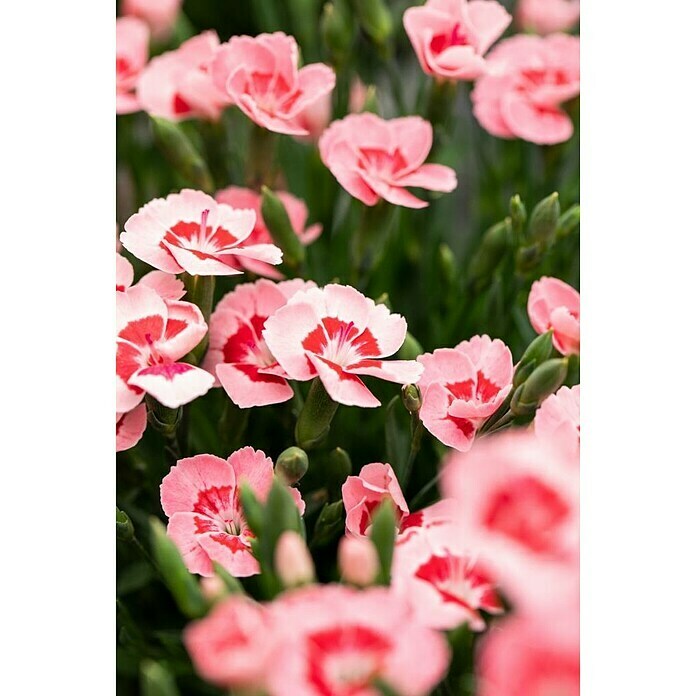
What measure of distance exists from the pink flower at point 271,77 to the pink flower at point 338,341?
17 centimetres

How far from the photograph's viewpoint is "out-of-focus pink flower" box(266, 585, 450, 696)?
36 cm

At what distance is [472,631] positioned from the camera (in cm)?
44

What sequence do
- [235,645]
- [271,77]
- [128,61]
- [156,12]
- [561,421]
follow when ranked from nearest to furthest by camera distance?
[235,645], [561,421], [271,77], [128,61], [156,12]

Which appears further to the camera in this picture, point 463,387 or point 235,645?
point 463,387

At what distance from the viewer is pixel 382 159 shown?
0.66 metres

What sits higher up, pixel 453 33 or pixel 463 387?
pixel 453 33

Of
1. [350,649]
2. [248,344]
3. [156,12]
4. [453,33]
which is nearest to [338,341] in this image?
[248,344]

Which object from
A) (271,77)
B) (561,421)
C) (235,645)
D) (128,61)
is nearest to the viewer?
(235,645)

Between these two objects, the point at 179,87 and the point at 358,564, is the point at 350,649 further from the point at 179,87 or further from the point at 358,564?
the point at 179,87

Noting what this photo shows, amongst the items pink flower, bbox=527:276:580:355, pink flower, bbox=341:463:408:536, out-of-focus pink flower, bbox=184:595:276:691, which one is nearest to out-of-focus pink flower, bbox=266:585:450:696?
out-of-focus pink flower, bbox=184:595:276:691

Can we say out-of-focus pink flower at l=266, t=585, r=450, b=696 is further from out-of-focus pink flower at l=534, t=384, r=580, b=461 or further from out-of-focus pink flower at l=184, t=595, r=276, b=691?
out-of-focus pink flower at l=534, t=384, r=580, b=461

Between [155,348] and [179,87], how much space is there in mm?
291

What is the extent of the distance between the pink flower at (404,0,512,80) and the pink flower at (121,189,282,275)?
0.62ft
